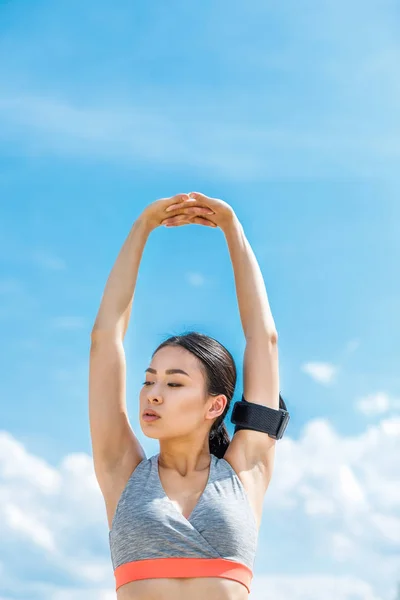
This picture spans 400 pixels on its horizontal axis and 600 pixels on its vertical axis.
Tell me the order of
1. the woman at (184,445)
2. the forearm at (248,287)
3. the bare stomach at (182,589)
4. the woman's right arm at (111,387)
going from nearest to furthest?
the bare stomach at (182,589) < the woman at (184,445) < the woman's right arm at (111,387) < the forearm at (248,287)

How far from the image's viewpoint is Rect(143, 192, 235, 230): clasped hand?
4980 millimetres

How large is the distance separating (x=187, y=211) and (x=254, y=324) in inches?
30.4

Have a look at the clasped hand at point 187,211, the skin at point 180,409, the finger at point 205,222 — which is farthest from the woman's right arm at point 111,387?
the finger at point 205,222

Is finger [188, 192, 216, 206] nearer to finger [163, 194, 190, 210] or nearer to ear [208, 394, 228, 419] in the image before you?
finger [163, 194, 190, 210]

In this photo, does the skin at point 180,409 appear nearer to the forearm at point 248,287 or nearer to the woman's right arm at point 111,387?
the woman's right arm at point 111,387

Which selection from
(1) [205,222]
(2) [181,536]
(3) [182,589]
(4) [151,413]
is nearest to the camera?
(3) [182,589]

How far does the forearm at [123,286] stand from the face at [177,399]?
28 centimetres

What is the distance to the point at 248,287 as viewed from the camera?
4809 mm

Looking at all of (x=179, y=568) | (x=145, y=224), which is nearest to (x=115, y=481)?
(x=179, y=568)

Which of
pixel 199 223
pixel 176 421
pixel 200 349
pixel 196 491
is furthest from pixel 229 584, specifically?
pixel 199 223

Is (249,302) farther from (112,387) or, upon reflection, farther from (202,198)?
(112,387)

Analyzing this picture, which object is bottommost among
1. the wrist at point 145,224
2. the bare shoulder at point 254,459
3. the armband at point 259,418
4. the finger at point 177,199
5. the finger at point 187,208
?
the bare shoulder at point 254,459

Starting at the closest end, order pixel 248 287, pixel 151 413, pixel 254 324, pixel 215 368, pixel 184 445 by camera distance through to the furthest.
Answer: pixel 151 413 < pixel 184 445 < pixel 215 368 < pixel 254 324 < pixel 248 287

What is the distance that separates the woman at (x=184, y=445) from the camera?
3.96 metres
